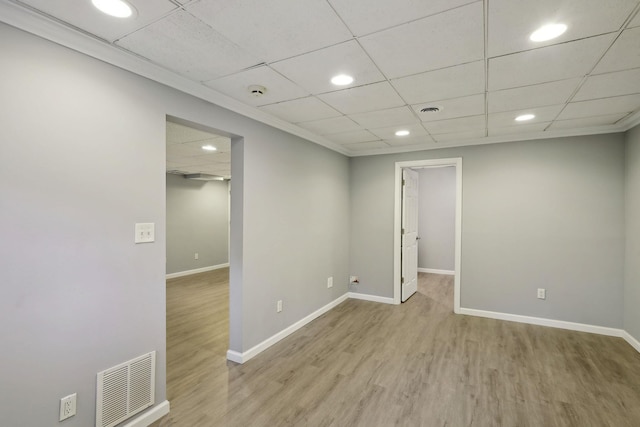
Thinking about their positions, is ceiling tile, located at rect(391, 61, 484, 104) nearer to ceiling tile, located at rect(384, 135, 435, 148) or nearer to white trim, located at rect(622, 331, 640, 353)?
ceiling tile, located at rect(384, 135, 435, 148)

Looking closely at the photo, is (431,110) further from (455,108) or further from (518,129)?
(518,129)

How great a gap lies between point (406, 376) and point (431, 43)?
2.63 metres

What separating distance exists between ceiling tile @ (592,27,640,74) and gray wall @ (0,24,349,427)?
Answer: 277cm

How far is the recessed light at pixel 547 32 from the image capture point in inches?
62.5

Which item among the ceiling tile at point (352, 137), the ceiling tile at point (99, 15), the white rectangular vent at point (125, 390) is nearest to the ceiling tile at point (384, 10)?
Result: the ceiling tile at point (99, 15)

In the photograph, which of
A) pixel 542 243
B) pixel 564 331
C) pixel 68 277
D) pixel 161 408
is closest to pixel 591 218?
pixel 542 243

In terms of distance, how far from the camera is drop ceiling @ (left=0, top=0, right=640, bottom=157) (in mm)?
1476

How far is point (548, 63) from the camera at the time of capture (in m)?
1.98

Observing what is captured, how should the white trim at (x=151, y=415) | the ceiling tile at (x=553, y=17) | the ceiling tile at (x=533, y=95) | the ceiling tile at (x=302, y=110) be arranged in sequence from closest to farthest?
the ceiling tile at (x=553, y=17)
the white trim at (x=151, y=415)
the ceiling tile at (x=533, y=95)
the ceiling tile at (x=302, y=110)

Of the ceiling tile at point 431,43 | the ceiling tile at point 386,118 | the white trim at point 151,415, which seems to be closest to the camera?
the ceiling tile at point 431,43

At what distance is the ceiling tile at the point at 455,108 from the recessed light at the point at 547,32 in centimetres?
85

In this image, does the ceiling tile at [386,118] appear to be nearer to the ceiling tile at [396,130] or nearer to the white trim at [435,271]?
the ceiling tile at [396,130]

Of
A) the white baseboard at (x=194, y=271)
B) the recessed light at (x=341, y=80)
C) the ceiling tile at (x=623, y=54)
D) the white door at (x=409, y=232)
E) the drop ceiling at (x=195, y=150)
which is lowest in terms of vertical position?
the white baseboard at (x=194, y=271)

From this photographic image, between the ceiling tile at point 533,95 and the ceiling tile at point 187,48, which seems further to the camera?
the ceiling tile at point 533,95
